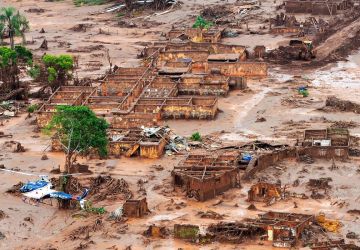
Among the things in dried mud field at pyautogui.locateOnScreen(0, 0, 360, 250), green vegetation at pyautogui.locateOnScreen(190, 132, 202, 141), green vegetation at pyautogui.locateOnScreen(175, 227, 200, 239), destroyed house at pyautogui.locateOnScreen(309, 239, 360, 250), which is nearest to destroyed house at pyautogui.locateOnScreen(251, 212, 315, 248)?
dried mud field at pyautogui.locateOnScreen(0, 0, 360, 250)

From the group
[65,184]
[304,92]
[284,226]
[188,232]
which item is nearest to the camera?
[284,226]

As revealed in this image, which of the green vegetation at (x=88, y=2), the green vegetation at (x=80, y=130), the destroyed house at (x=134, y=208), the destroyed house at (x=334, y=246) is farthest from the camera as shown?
the green vegetation at (x=88, y=2)

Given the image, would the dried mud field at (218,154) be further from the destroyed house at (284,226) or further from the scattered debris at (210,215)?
the destroyed house at (284,226)

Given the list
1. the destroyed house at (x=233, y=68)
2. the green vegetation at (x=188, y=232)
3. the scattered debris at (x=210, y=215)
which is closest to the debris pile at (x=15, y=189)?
the scattered debris at (x=210, y=215)

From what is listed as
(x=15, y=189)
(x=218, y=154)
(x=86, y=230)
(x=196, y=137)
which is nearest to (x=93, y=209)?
(x=86, y=230)

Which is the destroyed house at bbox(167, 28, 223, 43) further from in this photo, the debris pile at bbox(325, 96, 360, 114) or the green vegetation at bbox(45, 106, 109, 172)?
the green vegetation at bbox(45, 106, 109, 172)

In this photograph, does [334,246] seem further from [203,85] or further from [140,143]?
[203,85]
